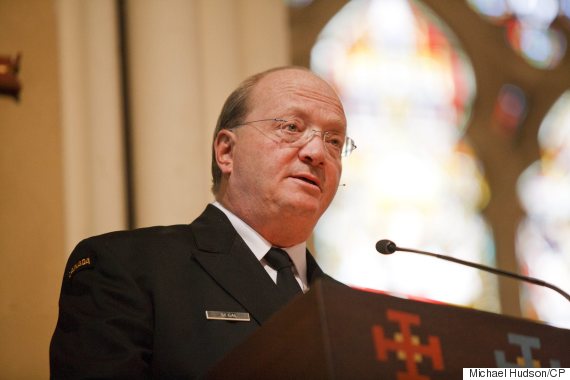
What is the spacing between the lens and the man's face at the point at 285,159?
263 centimetres

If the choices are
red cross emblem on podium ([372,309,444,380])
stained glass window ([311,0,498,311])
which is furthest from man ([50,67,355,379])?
stained glass window ([311,0,498,311])

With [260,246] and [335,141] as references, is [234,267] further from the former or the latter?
[335,141]

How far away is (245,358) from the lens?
1.68 metres

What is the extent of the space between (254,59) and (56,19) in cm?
86

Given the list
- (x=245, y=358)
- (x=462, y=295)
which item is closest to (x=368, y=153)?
(x=462, y=295)

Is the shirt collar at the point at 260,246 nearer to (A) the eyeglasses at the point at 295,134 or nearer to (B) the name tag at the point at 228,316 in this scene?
(A) the eyeglasses at the point at 295,134

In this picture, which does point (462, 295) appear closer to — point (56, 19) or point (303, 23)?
point (303, 23)

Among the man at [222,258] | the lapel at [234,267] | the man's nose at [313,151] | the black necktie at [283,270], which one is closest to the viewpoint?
the man at [222,258]

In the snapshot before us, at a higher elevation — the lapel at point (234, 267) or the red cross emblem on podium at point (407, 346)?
the lapel at point (234, 267)

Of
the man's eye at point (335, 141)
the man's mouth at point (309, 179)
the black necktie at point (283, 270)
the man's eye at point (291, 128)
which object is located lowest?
the black necktie at point (283, 270)

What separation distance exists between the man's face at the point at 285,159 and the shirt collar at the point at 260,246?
0.03m

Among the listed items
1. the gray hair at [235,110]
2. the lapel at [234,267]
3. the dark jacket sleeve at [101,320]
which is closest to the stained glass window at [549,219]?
the gray hair at [235,110]

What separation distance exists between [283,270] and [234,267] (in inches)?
7.2

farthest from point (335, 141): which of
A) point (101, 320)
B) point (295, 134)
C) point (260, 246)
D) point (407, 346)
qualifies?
point (407, 346)
